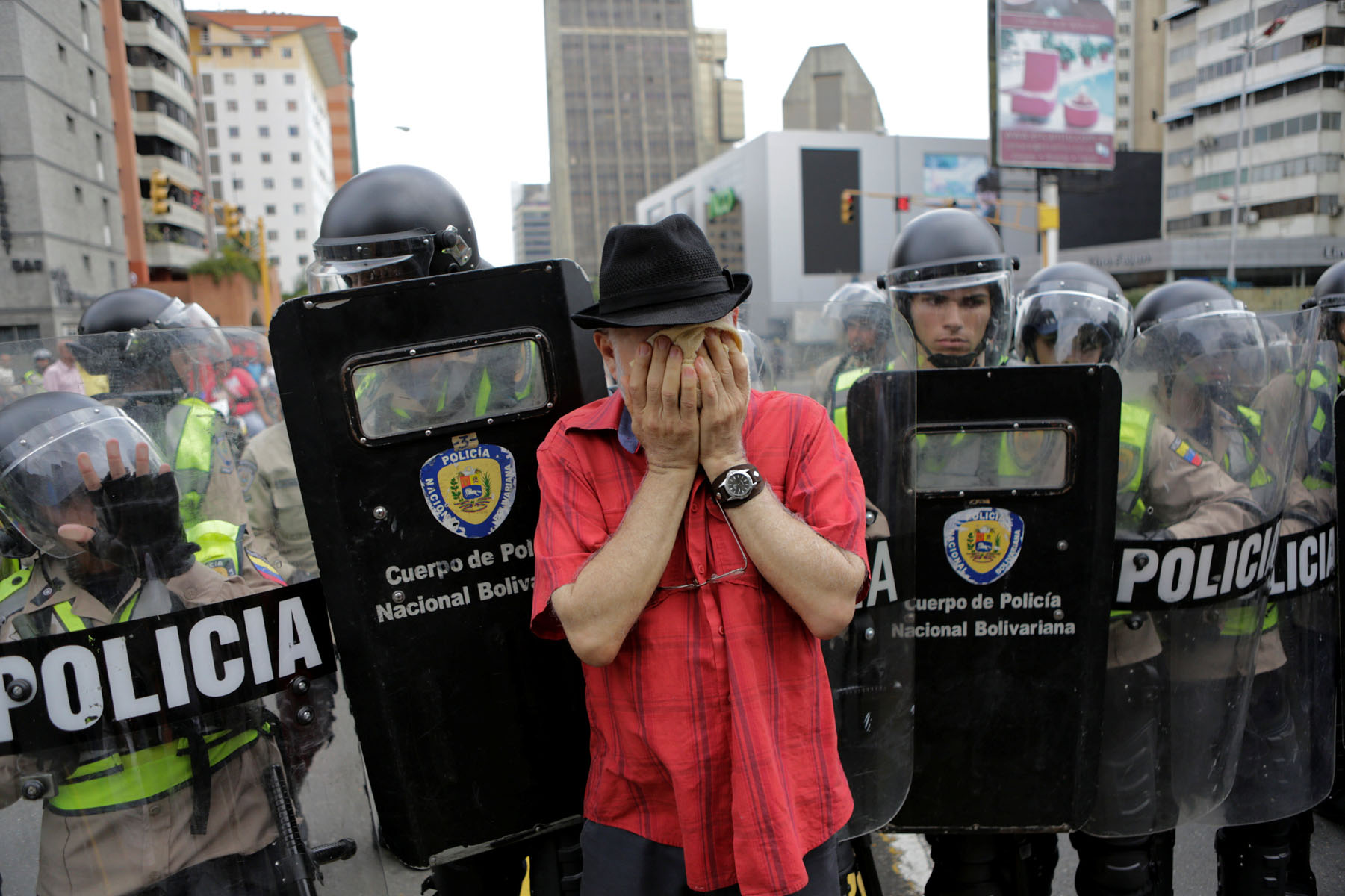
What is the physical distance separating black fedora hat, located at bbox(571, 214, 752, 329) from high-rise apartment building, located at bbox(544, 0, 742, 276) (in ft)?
385

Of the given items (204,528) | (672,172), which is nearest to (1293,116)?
(204,528)

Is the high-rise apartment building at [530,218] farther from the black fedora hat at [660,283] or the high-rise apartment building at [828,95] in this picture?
the black fedora hat at [660,283]

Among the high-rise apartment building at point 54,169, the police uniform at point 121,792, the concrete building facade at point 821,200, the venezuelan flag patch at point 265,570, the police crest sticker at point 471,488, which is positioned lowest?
the police uniform at point 121,792

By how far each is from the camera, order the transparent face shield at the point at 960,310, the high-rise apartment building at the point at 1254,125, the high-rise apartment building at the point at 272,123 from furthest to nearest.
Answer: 1. the high-rise apartment building at the point at 272,123
2. the high-rise apartment building at the point at 1254,125
3. the transparent face shield at the point at 960,310

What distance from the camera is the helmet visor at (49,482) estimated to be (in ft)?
5.52

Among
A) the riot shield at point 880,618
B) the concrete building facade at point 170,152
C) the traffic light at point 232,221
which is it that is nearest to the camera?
the riot shield at point 880,618

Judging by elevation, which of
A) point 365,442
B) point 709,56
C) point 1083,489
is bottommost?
point 1083,489

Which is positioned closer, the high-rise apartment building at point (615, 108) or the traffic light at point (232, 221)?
the traffic light at point (232, 221)

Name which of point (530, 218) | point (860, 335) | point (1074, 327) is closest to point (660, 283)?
point (860, 335)

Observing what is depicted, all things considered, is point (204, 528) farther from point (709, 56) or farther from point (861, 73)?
point (709, 56)

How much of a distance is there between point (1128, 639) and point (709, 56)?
5871 inches

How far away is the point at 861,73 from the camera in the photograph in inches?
3489

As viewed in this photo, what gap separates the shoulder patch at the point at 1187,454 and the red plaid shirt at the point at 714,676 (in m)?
1.12

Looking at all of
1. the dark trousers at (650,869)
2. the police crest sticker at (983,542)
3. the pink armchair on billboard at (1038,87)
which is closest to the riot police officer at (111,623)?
the dark trousers at (650,869)
